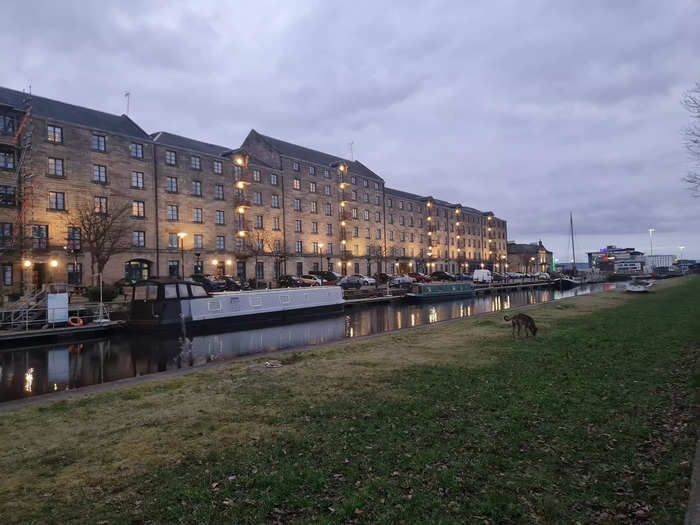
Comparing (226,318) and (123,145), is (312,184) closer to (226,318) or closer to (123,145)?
(123,145)

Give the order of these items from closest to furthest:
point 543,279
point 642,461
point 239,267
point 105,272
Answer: point 642,461
point 105,272
point 239,267
point 543,279

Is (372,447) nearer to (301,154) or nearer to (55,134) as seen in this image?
(55,134)

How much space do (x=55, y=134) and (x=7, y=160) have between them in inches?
177

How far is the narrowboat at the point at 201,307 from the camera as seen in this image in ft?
81.8

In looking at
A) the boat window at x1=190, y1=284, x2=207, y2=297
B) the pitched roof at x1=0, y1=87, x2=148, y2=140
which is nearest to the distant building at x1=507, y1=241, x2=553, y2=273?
the pitched roof at x1=0, y1=87, x2=148, y2=140

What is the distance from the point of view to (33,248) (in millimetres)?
35188

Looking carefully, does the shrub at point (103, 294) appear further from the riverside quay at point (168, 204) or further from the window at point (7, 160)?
the window at point (7, 160)

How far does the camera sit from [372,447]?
605 cm

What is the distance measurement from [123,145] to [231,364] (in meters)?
38.2

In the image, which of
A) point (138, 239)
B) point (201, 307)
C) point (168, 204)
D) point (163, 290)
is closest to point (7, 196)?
point (138, 239)

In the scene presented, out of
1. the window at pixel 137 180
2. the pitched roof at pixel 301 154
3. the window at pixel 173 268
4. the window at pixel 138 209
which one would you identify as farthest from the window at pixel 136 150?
the pitched roof at pixel 301 154

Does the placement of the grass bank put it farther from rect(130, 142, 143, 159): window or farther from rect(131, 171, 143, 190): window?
rect(130, 142, 143, 159): window

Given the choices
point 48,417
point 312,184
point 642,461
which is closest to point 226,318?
point 48,417

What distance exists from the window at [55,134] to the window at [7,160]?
3279 mm
